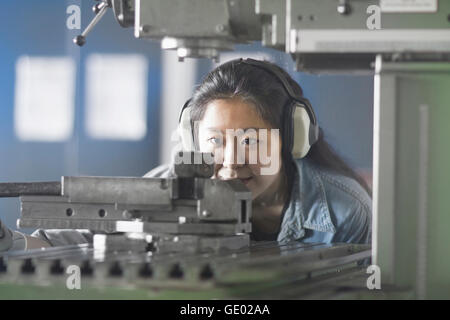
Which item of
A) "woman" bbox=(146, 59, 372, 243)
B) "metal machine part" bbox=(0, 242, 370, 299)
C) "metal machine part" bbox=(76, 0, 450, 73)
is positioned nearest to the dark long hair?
"woman" bbox=(146, 59, 372, 243)

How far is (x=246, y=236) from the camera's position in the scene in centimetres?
148

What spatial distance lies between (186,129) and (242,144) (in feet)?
0.58

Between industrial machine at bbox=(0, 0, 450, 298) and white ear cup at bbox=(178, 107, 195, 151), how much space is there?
0.87 metres

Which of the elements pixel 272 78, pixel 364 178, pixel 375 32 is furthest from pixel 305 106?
pixel 364 178

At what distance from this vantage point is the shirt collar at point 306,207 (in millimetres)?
2221

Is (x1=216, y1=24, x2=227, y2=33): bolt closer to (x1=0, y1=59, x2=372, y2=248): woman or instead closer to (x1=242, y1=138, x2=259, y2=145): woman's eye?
(x1=0, y1=59, x2=372, y2=248): woman

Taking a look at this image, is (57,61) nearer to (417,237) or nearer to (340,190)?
(340,190)

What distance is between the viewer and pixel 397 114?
1276mm

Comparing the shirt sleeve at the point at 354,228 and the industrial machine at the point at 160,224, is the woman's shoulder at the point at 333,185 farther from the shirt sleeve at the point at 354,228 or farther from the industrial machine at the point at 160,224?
the industrial machine at the point at 160,224

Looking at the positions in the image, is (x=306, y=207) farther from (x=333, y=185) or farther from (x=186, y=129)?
(x=186, y=129)

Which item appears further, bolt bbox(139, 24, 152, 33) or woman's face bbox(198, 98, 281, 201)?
woman's face bbox(198, 98, 281, 201)

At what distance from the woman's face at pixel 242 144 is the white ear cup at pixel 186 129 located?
43 mm

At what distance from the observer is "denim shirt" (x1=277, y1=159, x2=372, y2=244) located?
2234 mm

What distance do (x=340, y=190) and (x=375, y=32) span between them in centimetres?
126
